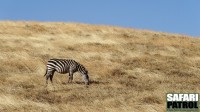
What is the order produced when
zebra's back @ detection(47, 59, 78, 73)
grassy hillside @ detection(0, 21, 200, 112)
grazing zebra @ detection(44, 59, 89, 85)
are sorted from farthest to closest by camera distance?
zebra's back @ detection(47, 59, 78, 73) < grazing zebra @ detection(44, 59, 89, 85) < grassy hillside @ detection(0, 21, 200, 112)

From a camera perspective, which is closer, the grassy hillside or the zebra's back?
the grassy hillside

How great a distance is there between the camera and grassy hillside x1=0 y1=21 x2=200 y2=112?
1842cm

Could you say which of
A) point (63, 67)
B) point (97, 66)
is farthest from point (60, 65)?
point (97, 66)

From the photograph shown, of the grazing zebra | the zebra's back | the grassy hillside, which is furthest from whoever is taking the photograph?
the zebra's back

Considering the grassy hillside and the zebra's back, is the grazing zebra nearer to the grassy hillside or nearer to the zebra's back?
the zebra's back

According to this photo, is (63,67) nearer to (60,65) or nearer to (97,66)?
(60,65)

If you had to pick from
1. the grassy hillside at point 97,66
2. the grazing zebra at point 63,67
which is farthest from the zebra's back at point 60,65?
the grassy hillside at point 97,66

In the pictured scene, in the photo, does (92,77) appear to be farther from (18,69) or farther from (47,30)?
(47,30)

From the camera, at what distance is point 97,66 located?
3228 centimetres

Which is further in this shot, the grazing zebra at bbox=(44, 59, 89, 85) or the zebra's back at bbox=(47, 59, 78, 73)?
the zebra's back at bbox=(47, 59, 78, 73)

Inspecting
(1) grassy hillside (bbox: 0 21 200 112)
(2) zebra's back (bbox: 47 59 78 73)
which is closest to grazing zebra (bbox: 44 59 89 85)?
(2) zebra's back (bbox: 47 59 78 73)

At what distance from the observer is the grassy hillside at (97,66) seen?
1842 cm

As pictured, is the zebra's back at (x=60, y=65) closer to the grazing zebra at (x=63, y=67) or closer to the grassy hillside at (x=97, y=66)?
the grazing zebra at (x=63, y=67)

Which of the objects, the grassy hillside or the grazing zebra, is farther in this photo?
the grazing zebra
